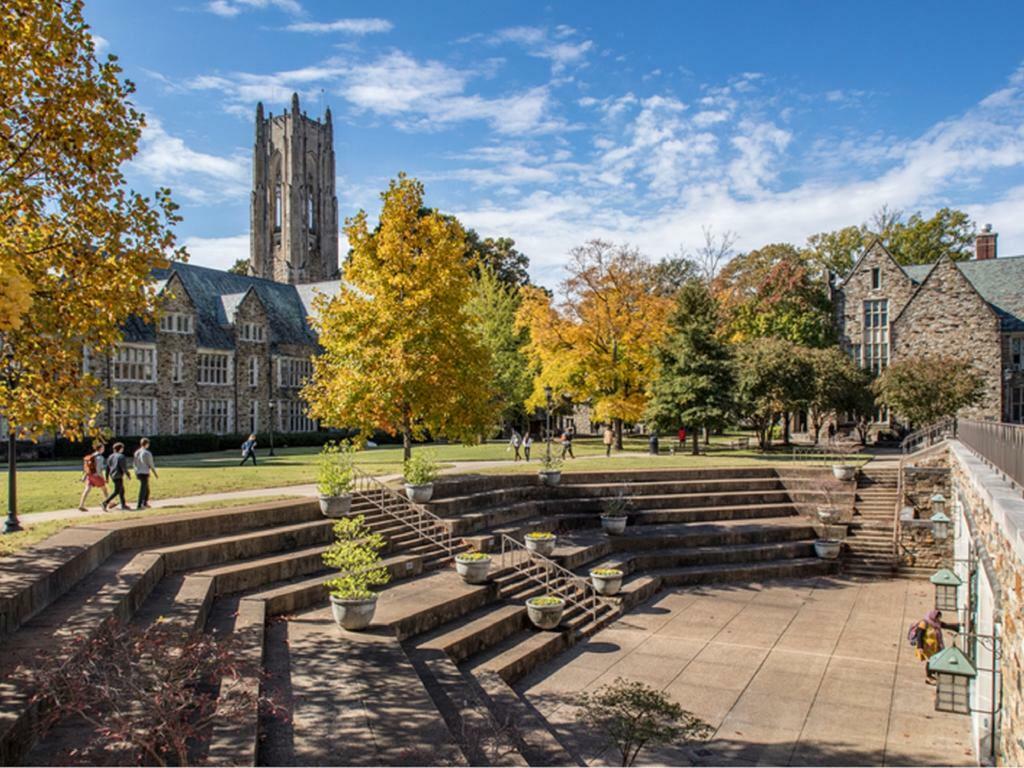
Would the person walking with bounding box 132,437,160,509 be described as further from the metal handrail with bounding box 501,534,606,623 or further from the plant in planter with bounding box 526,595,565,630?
the plant in planter with bounding box 526,595,565,630

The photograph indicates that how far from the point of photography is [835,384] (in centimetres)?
3891

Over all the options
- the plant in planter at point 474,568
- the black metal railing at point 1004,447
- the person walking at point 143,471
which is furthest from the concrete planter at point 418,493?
the black metal railing at point 1004,447

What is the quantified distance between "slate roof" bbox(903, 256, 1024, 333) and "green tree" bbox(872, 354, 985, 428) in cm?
1238

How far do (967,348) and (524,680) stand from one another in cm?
4523

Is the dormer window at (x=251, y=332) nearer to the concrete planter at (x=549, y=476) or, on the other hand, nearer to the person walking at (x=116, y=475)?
the concrete planter at (x=549, y=476)

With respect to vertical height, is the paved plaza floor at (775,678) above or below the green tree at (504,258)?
below

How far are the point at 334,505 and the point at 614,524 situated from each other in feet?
27.4

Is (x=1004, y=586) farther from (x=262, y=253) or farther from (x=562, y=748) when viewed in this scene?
(x=262, y=253)

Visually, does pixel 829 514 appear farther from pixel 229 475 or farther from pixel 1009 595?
pixel 229 475

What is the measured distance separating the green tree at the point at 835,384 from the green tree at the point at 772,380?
94 cm

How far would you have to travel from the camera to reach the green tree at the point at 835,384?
38469 millimetres

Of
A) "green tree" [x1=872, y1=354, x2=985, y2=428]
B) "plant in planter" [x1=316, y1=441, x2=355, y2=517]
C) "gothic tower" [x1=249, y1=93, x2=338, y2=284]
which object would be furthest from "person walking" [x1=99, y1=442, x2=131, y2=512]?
"gothic tower" [x1=249, y1=93, x2=338, y2=284]

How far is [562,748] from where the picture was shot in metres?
9.11

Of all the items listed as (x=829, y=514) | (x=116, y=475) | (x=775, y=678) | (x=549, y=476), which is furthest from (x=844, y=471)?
(x=116, y=475)
